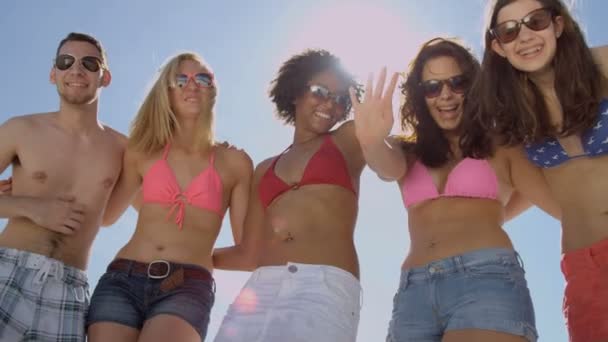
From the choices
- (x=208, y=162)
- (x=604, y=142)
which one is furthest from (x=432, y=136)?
(x=208, y=162)

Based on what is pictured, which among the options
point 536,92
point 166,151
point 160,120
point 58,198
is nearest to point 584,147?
point 536,92

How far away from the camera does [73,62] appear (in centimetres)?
713

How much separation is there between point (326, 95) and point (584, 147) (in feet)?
9.83

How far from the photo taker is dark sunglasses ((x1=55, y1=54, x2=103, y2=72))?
711cm

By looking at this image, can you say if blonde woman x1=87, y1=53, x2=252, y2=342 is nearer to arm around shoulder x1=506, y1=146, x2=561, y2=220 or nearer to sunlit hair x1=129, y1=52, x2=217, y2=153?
sunlit hair x1=129, y1=52, x2=217, y2=153

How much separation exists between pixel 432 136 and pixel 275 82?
289 centimetres

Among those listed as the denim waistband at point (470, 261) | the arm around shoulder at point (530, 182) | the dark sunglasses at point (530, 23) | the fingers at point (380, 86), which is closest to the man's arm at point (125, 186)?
the fingers at point (380, 86)

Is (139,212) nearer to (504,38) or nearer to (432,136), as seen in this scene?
(432,136)

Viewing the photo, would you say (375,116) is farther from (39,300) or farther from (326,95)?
(39,300)

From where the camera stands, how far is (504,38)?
530cm

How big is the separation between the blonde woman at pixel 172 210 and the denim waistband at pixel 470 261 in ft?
6.87

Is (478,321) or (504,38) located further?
(504,38)

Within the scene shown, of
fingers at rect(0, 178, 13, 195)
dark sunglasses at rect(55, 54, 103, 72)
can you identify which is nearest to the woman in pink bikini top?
dark sunglasses at rect(55, 54, 103, 72)

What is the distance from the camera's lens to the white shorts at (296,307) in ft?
17.7
